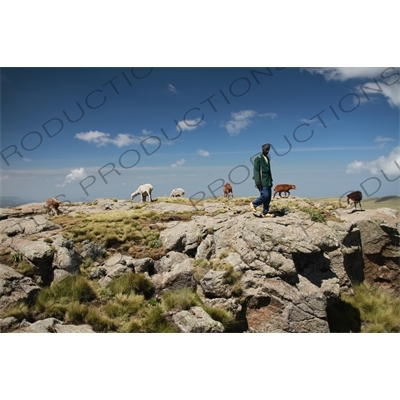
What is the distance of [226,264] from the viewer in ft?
33.9

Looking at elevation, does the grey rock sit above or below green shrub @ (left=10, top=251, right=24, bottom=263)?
below

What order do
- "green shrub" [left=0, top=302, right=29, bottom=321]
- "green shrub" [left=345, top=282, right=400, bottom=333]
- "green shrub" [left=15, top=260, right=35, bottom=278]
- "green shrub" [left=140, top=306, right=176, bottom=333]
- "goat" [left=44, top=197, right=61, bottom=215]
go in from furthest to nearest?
"goat" [left=44, top=197, right=61, bottom=215] → "green shrub" [left=345, top=282, right=400, bottom=333] → "green shrub" [left=15, top=260, right=35, bottom=278] → "green shrub" [left=140, top=306, right=176, bottom=333] → "green shrub" [left=0, top=302, right=29, bottom=321]

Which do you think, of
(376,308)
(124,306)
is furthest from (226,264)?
(376,308)

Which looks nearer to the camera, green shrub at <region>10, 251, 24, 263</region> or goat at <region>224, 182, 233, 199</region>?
green shrub at <region>10, 251, 24, 263</region>

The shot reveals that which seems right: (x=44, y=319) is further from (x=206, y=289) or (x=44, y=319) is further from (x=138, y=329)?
(x=206, y=289)

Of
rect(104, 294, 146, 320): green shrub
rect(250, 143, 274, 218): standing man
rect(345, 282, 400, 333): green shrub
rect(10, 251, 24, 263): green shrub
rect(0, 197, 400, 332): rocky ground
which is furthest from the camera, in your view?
rect(250, 143, 274, 218): standing man

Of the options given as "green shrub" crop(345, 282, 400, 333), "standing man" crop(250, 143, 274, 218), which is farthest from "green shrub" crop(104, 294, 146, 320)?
"green shrub" crop(345, 282, 400, 333)

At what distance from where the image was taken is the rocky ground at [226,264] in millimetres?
9000

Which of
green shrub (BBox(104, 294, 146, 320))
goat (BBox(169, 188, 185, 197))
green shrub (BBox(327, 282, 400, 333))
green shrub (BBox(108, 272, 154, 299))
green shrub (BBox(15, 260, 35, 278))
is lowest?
green shrub (BBox(327, 282, 400, 333))

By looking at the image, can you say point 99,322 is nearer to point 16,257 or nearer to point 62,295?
point 62,295

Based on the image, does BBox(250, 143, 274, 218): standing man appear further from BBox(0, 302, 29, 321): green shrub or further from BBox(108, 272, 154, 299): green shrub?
BBox(0, 302, 29, 321): green shrub

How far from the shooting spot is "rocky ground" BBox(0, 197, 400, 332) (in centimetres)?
900

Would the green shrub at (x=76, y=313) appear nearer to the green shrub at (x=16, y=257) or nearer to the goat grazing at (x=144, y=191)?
the green shrub at (x=16, y=257)
